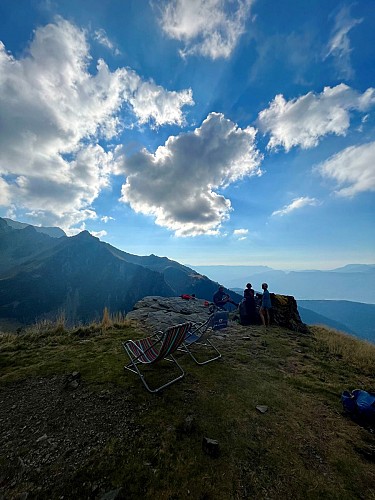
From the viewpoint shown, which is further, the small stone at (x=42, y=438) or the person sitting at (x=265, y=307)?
the person sitting at (x=265, y=307)

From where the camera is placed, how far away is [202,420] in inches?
151

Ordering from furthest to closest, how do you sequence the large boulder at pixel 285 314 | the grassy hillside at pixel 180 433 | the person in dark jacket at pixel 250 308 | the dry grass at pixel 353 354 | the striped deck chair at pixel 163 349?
the person in dark jacket at pixel 250 308, the large boulder at pixel 285 314, the dry grass at pixel 353 354, the striped deck chair at pixel 163 349, the grassy hillside at pixel 180 433

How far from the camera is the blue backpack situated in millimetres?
3996

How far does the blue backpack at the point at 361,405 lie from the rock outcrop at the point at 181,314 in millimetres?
7099

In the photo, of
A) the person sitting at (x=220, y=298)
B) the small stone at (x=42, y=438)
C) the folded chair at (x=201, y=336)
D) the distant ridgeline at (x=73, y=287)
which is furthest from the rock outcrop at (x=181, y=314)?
the distant ridgeline at (x=73, y=287)

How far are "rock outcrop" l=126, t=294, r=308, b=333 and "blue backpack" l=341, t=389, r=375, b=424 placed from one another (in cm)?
710

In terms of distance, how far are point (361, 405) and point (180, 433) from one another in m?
3.35

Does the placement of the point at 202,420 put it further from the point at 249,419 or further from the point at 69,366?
the point at 69,366

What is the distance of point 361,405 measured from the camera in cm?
411

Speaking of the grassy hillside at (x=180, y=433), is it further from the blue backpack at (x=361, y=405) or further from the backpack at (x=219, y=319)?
the backpack at (x=219, y=319)

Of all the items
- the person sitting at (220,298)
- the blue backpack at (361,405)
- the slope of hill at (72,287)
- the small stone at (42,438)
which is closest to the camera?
the small stone at (42,438)

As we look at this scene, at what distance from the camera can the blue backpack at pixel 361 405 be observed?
3996 millimetres

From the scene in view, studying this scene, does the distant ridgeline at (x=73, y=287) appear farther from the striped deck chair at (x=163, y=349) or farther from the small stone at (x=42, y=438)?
the small stone at (x=42, y=438)

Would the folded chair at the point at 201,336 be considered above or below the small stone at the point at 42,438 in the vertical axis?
above
